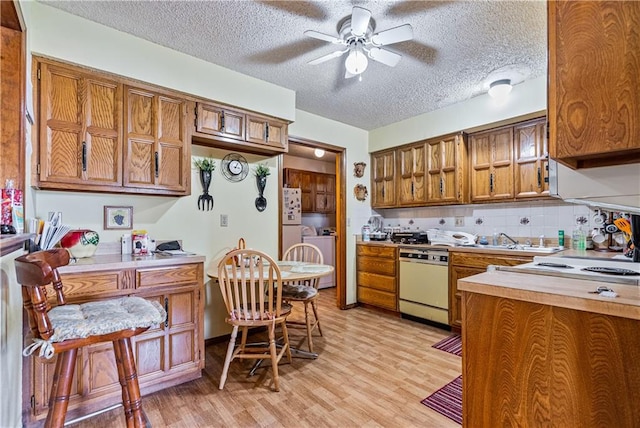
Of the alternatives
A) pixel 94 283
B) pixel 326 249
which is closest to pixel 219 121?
pixel 94 283

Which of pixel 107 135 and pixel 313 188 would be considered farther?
pixel 313 188

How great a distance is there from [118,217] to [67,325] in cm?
130

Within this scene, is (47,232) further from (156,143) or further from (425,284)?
(425,284)

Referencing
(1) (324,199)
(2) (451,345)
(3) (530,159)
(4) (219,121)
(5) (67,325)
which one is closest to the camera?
(5) (67,325)

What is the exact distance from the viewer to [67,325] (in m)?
1.21

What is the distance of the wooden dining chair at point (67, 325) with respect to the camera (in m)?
1.11

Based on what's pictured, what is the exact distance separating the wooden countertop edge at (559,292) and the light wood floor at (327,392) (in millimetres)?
→ 983

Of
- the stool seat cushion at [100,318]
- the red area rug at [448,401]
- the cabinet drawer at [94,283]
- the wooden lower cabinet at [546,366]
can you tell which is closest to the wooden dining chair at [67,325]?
the stool seat cushion at [100,318]

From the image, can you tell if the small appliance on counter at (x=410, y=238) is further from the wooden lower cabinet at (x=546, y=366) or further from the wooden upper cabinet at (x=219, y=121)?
the wooden lower cabinet at (x=546, y=366)

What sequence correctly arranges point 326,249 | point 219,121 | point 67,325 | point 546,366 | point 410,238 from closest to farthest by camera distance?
point 546,366 < point 67,325 < point 219,121 < point 410,238 < point 326,249

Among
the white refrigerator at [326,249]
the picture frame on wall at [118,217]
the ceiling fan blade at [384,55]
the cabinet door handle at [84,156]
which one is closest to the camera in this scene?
the cabinet door handle at [84,156]

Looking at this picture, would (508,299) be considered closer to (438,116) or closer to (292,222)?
(438,116)

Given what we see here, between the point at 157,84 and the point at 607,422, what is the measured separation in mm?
2936

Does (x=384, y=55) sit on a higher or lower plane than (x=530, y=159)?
higher
